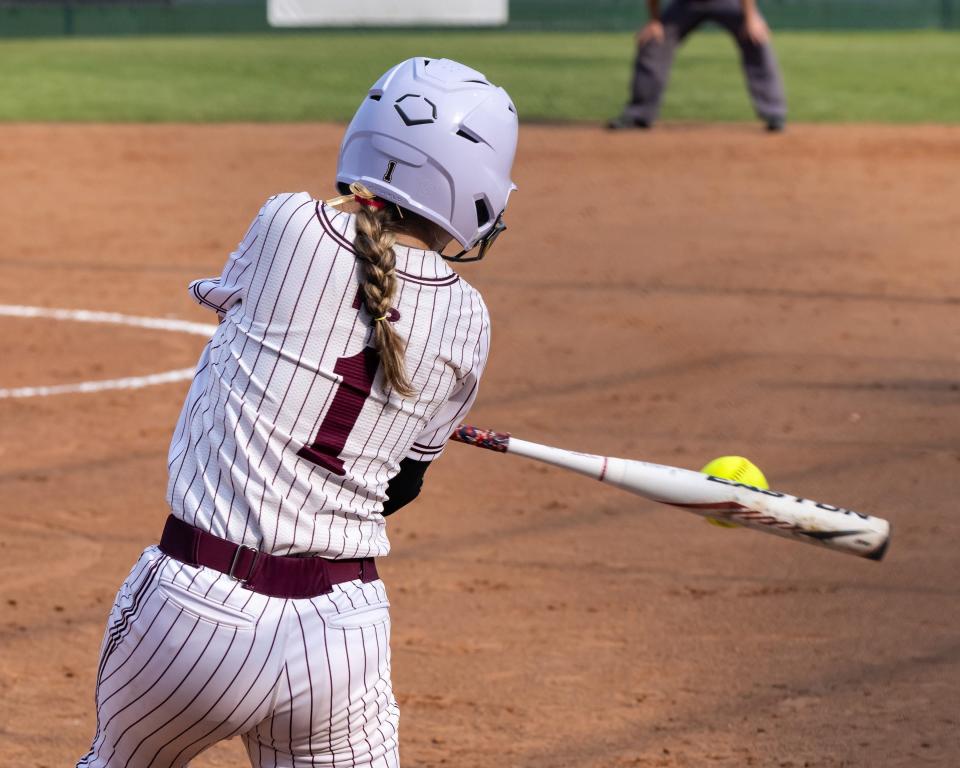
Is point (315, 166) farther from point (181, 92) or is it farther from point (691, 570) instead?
point (691, 570)

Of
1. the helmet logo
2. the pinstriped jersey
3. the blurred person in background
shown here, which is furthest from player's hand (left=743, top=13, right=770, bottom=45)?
the pinstriped jersey

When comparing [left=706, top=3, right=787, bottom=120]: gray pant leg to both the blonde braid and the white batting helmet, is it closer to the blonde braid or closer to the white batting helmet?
the white batting helmet

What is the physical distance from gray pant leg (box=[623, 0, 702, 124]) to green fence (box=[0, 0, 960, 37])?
19228 mm

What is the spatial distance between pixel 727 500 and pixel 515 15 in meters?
32.6

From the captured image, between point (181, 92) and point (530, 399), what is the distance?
13472 millimetres

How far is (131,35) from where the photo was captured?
33281 millimetres

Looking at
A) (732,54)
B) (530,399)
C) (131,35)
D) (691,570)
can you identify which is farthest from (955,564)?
(131,35)

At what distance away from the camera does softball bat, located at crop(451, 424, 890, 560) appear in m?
3.10

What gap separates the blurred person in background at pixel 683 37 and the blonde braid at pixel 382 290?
13105mm

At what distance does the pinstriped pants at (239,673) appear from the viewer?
2447mm

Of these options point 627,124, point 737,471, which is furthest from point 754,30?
point 737,471

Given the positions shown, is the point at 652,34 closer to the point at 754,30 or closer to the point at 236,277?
the point at 754,30

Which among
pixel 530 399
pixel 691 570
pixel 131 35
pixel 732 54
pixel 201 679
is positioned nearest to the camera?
pixel 201 679

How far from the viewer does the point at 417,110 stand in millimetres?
2646
